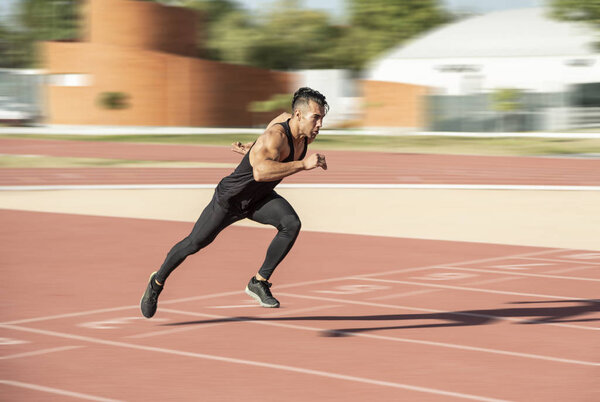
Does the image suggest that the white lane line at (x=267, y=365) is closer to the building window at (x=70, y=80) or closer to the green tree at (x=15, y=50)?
the building window at (x=70, y=80)

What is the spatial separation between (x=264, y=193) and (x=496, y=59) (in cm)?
5145

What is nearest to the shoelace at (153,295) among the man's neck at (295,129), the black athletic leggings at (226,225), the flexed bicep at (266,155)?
the black athletic leggings at (226,225)

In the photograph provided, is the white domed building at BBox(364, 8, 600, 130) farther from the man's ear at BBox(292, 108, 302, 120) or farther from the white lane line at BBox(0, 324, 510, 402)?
the white lane line at BBox(0, 324, 510, 402)

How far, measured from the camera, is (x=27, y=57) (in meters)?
102

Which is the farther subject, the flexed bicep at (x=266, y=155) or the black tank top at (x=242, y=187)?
the black tank top at (x=242, y=187)

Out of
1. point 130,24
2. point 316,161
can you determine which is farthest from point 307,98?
point 130,24

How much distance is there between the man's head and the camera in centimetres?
805

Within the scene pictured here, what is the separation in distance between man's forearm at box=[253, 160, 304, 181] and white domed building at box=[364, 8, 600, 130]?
45.7 meters

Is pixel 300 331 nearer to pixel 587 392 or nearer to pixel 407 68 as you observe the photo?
pixel 587 392

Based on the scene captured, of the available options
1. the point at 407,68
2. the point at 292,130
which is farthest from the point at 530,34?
the point at 292,130

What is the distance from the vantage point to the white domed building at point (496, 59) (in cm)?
5644

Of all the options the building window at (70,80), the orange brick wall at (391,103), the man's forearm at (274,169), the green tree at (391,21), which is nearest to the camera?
the man's forearm at (274,169)

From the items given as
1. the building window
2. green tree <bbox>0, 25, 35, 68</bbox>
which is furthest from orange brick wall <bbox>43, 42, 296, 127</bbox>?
green tree <bbox>0, 25, 35, 68</bbox>

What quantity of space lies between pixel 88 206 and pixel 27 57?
87.7 m
